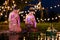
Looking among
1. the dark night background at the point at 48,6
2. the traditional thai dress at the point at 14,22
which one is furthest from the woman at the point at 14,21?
the dark night background at the point at 48,6

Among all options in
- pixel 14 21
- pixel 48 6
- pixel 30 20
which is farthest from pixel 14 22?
pixel 48 6

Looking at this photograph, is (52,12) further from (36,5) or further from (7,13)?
(7,13)

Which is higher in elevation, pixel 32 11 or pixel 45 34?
pixel 32 11

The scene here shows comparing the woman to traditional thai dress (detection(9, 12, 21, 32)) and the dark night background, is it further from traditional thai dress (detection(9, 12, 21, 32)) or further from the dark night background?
the dark night background

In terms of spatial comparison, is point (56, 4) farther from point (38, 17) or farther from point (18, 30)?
point (18, 30)

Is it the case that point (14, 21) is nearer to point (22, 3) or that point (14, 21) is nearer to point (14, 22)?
point (14, 22)

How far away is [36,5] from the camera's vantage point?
3.76m

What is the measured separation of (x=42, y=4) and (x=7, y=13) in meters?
0.38

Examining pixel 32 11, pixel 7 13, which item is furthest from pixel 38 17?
pixel 7 13

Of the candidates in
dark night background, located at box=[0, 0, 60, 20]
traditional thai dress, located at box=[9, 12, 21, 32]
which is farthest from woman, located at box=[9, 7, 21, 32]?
dark night background, located at box=[0, 0, 60, 20]

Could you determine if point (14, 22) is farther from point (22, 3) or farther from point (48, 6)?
point (48, 6)

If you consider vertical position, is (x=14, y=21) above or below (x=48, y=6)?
below

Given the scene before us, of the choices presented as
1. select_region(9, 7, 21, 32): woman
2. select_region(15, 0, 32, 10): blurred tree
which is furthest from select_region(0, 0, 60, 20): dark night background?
select_region(9, 7, 21, 32): woman

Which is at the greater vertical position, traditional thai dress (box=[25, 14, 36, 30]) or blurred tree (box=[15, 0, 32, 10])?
blurred tree (box=[15, 0, 32, 10])
